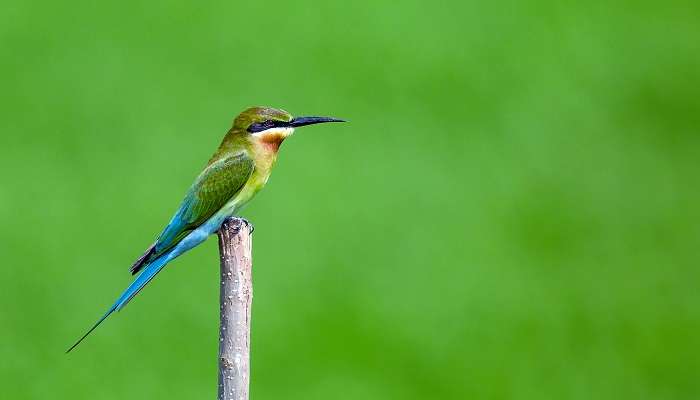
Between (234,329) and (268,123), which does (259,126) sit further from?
(234,329)

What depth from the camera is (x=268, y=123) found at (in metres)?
2.90

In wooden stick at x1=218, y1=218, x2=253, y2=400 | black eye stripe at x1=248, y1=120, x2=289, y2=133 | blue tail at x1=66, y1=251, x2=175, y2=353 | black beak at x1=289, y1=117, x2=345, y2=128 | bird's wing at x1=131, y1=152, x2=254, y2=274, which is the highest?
black eye stripe at x1=248, y1=120, x2=289, y2=133

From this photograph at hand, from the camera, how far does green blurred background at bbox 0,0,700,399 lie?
186 inches

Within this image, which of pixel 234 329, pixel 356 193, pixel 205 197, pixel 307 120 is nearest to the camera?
pixel 234 329

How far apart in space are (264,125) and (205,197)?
0.26 meters

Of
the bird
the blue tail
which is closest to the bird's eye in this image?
the bird

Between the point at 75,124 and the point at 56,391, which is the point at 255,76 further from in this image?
the point at 56,391

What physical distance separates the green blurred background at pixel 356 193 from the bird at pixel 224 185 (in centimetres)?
183

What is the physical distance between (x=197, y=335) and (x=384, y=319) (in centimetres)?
82

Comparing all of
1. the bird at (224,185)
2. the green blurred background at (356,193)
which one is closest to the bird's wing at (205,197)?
the bird at (224,185)

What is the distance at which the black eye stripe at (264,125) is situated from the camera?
289 centimetres

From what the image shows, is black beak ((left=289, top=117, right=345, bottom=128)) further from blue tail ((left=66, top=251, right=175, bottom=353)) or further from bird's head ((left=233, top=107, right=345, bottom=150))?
blue tail ((left=66, top=251, right=175, bottom=353))

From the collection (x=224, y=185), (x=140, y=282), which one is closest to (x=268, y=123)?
(x=224, y=185)

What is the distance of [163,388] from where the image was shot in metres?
4.54
